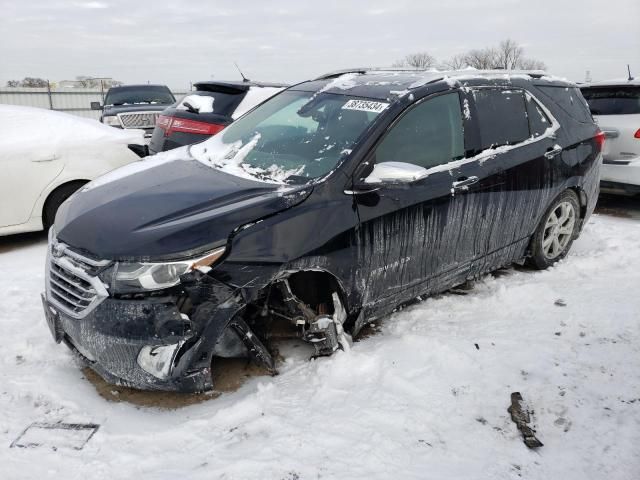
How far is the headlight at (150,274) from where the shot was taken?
2.46m

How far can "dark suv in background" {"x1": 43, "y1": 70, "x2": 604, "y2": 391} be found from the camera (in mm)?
2523

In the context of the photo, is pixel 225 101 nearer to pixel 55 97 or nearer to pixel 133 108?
pixel 133 108

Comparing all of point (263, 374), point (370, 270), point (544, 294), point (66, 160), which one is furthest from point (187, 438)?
point (66, 160)

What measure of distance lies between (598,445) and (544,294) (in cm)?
174

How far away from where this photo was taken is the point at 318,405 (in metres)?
2.76

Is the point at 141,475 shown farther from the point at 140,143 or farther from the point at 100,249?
the point at 140,143

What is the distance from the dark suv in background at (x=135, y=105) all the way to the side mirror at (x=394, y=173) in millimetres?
8292

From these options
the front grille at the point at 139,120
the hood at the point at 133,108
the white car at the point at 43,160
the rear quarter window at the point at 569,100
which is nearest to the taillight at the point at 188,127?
the white car at the point at 43,160

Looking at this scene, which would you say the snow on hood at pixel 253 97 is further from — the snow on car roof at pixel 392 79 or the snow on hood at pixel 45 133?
the snow on car roof at pixel 392 79

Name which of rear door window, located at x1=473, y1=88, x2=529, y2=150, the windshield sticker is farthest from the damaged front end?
rear door window, located at x1=473, y1=88, x2=529, y2=150

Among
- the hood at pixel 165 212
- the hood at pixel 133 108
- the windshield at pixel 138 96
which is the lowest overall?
the hood at pixel 165 212

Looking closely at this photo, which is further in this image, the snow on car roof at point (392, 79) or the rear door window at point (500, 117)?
the rear door window at point (500, 117)

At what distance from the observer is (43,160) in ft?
17.2

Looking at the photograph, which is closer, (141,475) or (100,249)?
(141,475)
